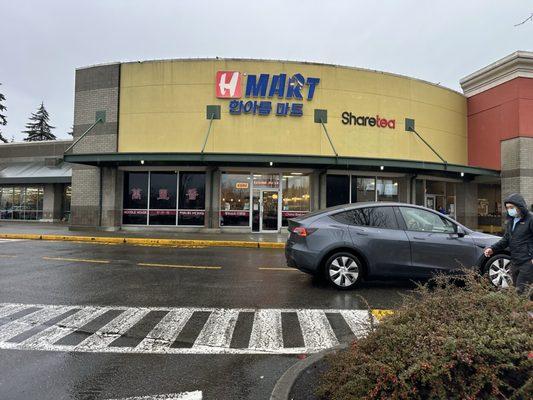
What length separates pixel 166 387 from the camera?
139 inches

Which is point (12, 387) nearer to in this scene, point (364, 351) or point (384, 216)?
point (364, 351)

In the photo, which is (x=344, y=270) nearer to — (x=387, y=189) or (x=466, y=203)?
(x=387, y=189)

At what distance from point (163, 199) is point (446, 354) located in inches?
756

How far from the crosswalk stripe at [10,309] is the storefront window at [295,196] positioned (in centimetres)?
1522

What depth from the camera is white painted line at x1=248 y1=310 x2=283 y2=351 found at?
15.1ft

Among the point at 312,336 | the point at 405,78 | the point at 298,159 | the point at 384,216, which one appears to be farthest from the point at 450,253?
the point at 405,78

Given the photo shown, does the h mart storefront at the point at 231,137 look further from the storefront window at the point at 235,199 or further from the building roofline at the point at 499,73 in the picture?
the building roofline at the point at 499,73

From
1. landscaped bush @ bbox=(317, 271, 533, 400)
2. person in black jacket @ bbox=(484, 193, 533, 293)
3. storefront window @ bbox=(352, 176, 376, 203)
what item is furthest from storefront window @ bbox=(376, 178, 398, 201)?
landscaped bush @ bbox=(317, 271, 533, 400)

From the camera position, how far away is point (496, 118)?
74.8 feet

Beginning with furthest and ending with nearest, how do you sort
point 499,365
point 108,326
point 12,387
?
point 108,326 → point 12,387 → point 499,365

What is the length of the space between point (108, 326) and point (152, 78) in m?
17.7

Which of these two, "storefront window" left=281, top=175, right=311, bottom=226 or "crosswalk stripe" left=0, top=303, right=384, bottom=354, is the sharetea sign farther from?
"crosswalk stripe" left=0, top=303, right=384, bottom=354

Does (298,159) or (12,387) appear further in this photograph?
(298,159)

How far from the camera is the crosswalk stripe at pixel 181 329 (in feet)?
14.7
